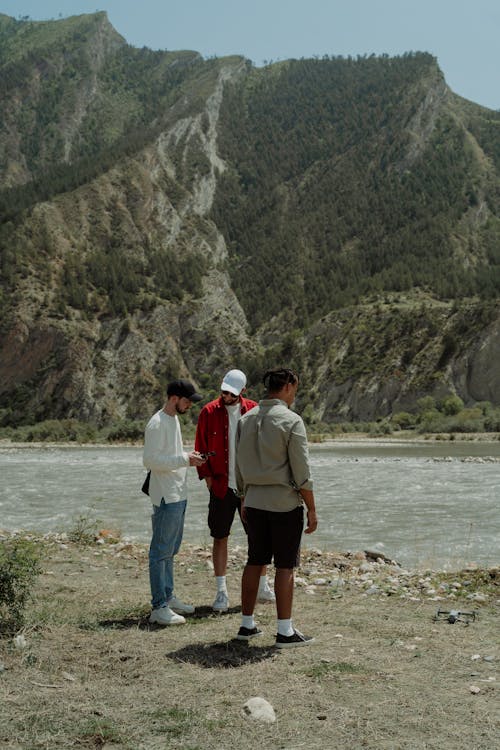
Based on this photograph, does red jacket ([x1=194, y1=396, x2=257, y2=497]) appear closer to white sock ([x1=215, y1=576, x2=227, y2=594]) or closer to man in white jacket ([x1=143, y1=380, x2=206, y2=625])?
man in white jacket ([x1=143, y1=380, x2=206, y2=625])

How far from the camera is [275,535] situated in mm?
6234

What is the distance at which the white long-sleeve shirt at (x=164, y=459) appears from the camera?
280 inches

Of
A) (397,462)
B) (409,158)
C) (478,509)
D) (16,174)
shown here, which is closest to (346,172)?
(409,158)

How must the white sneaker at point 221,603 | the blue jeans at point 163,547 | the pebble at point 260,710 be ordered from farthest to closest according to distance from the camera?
the white sneaker at point 221,603 → the blue jeans at point 163,547 → the pebble at point 260,710

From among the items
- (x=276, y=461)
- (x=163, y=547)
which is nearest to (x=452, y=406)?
(x=163, y=547)

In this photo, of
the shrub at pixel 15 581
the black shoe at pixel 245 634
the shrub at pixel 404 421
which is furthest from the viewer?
the shrub at pixel 404 421

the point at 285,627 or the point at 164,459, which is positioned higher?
the point at 164,459

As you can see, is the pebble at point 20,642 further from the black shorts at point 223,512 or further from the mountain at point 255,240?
the mountain at point 255,240

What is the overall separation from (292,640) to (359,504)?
14368mm

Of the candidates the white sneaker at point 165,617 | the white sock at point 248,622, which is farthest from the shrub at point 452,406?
the white sock at point 248,622

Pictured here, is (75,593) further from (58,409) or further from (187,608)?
(58,409)

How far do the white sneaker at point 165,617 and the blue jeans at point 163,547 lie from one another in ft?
0.24

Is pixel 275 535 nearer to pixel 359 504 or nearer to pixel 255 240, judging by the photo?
pixel 359 504

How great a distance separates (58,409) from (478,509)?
63.6 meters
